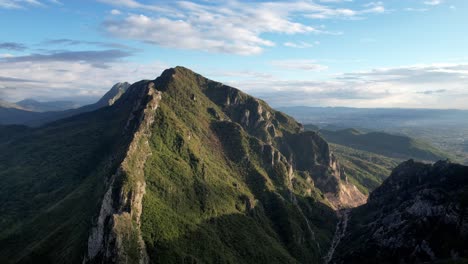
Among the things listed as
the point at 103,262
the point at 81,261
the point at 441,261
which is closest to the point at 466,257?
the point at 441,261

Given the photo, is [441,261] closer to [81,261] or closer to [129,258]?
[129,258]

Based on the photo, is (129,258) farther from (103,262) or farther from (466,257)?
(466,257)

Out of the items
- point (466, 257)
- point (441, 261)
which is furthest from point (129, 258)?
point (466, 257)

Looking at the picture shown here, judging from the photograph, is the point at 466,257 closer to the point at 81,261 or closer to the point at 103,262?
the point at 103,262

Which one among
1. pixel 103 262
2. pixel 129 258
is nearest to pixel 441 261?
pixel 129 258

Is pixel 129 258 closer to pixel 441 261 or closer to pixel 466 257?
pixel 441 261

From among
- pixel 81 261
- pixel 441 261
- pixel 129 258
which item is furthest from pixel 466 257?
pixel 81 261
